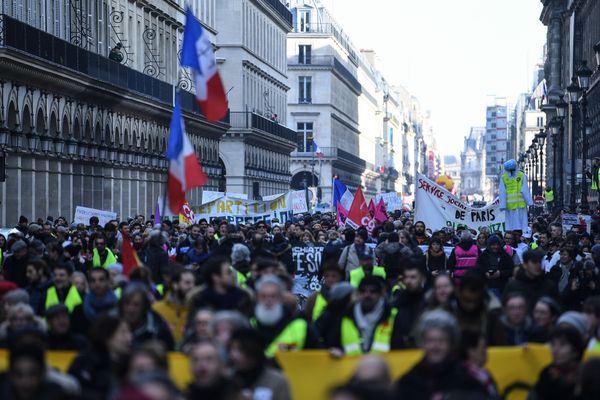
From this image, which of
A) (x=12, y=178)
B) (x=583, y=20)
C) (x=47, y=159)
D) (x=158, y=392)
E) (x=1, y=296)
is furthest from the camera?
(x=583, y=20)

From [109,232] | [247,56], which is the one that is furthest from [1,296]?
[247,56]

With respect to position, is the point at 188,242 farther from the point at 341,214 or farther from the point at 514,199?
the point at 341,214

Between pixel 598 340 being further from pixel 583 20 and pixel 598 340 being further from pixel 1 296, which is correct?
pixel 583 20

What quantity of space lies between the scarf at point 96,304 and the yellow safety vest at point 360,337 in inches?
82.3

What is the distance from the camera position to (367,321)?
A: 12.6 metres

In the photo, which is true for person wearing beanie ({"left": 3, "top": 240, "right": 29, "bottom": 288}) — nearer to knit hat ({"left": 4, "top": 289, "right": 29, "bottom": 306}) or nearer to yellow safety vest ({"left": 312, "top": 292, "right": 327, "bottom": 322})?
knit hat ({"left": 4, "top": 289, "right": 29, "bottom": 306})

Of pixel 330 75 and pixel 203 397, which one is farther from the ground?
pixel 330 75

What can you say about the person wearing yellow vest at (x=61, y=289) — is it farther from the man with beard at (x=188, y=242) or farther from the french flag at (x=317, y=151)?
the french flag at (x=317, y=151)

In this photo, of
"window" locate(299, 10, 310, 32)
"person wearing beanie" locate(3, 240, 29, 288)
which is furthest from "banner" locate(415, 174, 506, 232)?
"window" locate(299, 10, 310, 32)

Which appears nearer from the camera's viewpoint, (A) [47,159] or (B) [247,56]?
(A) [47,159]

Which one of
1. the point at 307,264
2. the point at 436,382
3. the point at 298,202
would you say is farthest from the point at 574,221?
the point at 436,382

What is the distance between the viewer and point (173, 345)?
11.8 m

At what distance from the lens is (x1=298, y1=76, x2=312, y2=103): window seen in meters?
123

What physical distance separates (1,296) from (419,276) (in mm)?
3653
